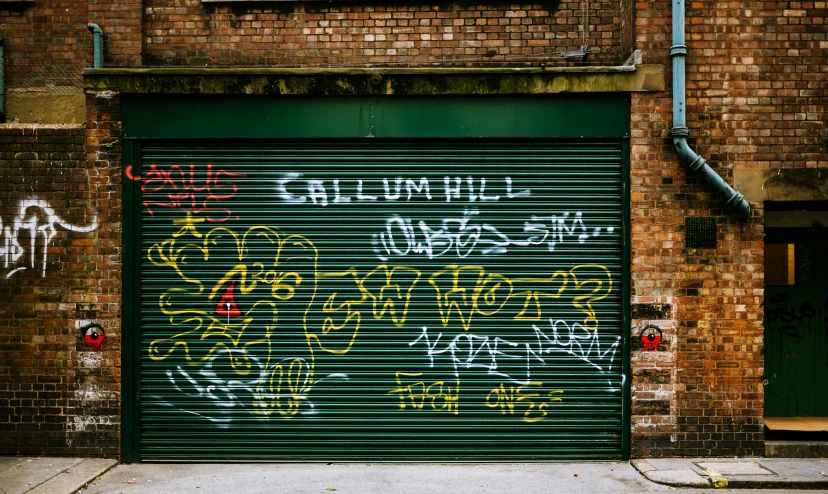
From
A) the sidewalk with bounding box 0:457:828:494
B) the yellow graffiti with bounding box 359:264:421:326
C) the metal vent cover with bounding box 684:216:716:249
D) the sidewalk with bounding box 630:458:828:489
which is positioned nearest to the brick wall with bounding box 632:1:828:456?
the metal vent cover with bounding box 684:216:716:249

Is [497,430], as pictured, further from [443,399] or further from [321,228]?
[321,228]

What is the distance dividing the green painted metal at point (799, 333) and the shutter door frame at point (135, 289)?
2089 mm

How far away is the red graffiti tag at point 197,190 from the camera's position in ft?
22.6

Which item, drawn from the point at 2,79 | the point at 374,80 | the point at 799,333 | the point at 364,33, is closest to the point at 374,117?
the point at 374,80

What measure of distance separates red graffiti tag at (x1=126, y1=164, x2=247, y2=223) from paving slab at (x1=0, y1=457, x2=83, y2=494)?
272 centimetres

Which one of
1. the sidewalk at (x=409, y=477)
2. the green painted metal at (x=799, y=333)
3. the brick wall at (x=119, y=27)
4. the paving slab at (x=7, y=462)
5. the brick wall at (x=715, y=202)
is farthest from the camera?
the green painted metal at (x=799, y=333)

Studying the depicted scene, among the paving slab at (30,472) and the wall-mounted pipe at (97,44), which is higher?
the wall-mounted pipe at (97,44)

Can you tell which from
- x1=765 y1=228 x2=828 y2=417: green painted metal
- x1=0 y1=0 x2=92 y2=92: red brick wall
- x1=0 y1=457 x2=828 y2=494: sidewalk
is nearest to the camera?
x1=0 y1=457 x2=828 y2=494: sidewalk

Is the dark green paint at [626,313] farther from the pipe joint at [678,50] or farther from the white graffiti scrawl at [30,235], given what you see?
the white graffiti scrawl at [30,235]

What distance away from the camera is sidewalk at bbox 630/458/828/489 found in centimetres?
603

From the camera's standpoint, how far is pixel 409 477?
632 centimetres

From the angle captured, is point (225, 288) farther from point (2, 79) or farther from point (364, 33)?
point (2, 79)

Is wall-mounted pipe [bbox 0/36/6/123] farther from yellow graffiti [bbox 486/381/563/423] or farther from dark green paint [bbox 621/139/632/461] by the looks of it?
dark green paint [bbox 621/139/632/461]

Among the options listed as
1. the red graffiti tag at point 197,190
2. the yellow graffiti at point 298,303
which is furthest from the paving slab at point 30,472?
the red graffiti tag at point 197,190
